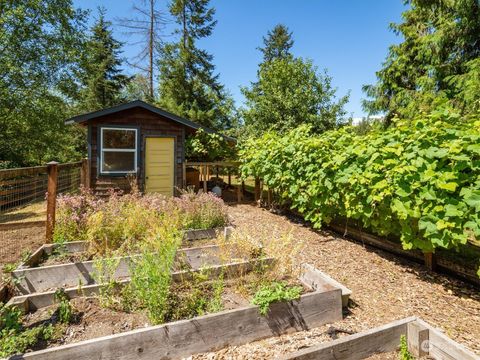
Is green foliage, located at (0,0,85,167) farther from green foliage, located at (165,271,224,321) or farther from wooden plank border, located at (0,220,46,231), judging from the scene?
green foliage, located at (165,271,224,321)

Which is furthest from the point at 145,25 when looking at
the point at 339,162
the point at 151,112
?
the point at 339,162

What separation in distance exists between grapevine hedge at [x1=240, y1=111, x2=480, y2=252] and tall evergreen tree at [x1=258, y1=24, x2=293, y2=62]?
84.4 feet

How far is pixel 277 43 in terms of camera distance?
2930 centimetres

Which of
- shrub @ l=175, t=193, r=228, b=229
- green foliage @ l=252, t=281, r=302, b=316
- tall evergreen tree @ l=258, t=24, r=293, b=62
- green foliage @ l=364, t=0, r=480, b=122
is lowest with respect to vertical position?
green foliage @ l=252, t=281, r=302, b=316

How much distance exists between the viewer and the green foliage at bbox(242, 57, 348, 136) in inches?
673

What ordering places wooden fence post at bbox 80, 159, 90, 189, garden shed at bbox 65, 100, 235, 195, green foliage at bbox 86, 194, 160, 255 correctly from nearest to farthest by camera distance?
green foliage at bbox 86, 194, 160, 255 → wooden fence post at bbox 80, 159, 90, 189 → garden shed at bbox 65, 100, 235, 195

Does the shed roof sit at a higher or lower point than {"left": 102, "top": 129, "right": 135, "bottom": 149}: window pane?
higher

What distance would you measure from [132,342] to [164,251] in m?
1.01

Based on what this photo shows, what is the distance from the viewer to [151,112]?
938cm

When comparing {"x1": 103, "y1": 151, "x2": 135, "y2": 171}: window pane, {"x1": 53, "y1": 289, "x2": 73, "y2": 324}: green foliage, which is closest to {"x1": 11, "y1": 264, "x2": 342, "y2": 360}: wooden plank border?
{"x1": 53, "y1": 289, "x2": 73, "y2": 324}: green foliage

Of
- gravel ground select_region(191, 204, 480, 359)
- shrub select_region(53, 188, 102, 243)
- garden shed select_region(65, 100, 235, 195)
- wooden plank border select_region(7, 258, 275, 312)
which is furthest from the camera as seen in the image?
garden shed select_region(65, 100, 235, 195)

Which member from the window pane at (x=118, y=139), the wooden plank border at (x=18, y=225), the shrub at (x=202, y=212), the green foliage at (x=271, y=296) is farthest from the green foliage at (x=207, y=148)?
the green foliage at (x=271, y=296)

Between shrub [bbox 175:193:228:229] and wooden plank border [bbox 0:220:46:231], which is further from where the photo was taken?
shrub [bbox 175:193:228:229]

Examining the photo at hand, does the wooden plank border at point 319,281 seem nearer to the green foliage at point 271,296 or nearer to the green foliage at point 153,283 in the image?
the green foliage at point 271,296
